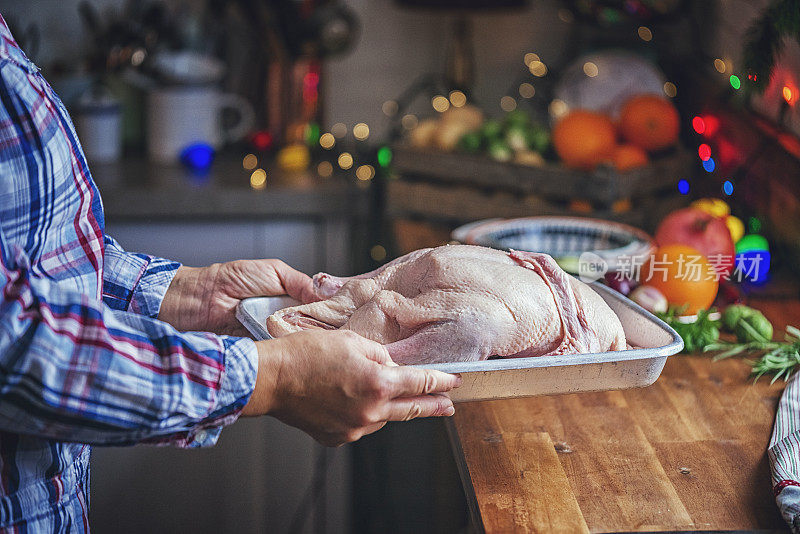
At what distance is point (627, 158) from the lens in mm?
1838

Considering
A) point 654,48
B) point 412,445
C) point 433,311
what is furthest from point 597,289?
point 654,48

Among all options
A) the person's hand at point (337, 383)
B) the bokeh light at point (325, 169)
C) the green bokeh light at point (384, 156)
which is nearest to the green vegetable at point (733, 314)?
the person's hand at point (337, 383)

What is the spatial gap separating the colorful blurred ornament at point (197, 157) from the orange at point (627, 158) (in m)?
1.13

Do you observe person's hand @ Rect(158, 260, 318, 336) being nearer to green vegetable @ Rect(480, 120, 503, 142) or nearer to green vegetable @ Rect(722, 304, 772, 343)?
green vegetable @ Rect(722, 304, 772, 343)

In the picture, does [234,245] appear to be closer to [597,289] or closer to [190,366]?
[597,289]

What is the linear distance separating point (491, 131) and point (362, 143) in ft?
2.17

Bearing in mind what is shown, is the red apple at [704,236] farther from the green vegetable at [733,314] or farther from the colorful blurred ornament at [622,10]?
the colorful blurred ornament at [622,10]

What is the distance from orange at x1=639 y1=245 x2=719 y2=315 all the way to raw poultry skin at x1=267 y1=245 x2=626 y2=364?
1.23 ft

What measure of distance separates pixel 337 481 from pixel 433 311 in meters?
1.40

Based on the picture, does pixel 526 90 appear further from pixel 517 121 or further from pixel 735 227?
pixel 735 227

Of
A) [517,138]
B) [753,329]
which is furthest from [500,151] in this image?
[753,329]

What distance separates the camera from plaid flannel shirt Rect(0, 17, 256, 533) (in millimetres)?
692

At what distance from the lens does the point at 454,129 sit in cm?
202

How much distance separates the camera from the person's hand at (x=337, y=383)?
0.80 meters
